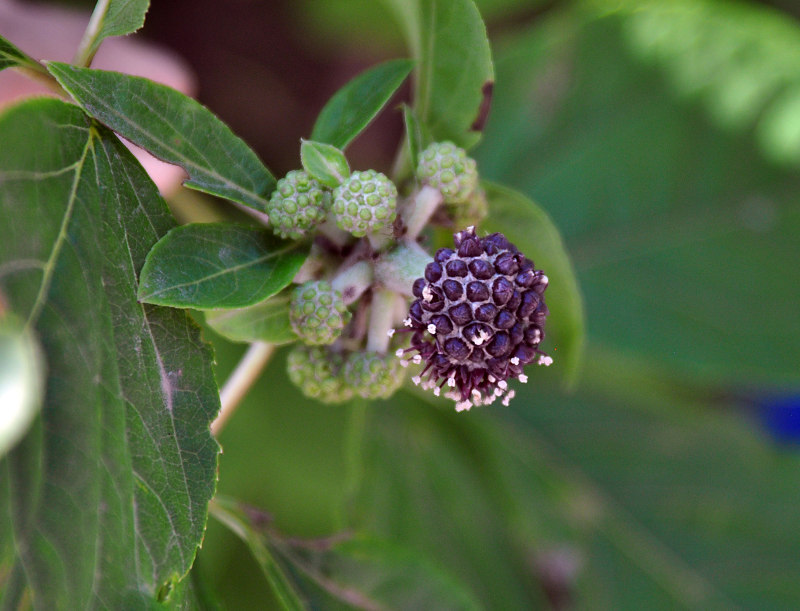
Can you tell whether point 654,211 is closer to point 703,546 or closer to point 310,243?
point 703,546

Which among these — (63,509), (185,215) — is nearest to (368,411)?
(185,215)

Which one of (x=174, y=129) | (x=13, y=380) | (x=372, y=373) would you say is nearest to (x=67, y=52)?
(x=174, y=129)

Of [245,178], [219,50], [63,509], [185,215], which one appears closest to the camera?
[63,509]

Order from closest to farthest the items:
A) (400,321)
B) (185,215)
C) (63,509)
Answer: (63,509)
(400,321)
(185,215)

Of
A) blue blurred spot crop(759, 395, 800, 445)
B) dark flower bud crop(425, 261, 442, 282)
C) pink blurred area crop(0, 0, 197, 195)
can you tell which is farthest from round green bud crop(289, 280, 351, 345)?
blue blurred spot crop(759, 395, 800, 445)

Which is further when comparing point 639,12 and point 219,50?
point 219,50

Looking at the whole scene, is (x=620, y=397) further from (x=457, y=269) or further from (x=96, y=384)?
(x=96, y=384)
